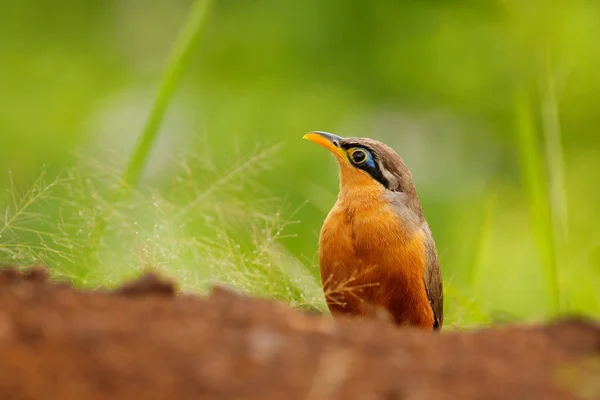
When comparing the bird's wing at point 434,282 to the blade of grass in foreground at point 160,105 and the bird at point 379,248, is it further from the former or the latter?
the blade of grass in foreground at point 160,105

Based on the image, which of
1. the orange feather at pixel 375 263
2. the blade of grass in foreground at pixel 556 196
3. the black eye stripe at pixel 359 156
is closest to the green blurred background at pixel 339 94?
the blade of grass in foreground at pixel 556 196

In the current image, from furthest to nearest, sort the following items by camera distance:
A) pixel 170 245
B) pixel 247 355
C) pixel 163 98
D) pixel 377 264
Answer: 1. pixel 163 98
2. pixel 377 264
3. pixel 170 245
4. pixel 247 355

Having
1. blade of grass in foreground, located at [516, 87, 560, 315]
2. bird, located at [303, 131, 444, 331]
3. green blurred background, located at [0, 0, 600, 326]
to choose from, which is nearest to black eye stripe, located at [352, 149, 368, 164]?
bird, located at [303, 131, 444, 331]

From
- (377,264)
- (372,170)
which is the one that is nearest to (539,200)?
(372,170)

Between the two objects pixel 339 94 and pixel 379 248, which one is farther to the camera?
pixel 339 94

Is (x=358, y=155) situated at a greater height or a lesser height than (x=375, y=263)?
greater

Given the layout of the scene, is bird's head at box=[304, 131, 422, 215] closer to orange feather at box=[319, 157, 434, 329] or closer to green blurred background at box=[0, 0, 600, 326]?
orange feather at box=[319, 157, 434, 329]

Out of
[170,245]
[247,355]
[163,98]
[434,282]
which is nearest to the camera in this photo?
[247,355]

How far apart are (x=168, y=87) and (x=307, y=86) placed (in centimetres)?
530

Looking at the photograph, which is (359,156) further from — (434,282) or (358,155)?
(434,282)

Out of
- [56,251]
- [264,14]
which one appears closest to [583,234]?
[264,14]

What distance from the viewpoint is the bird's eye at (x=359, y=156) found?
16.7ft

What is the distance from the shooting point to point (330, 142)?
518 cm

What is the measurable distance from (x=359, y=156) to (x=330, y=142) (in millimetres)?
167
